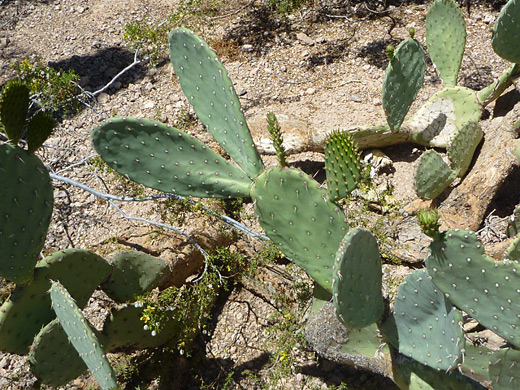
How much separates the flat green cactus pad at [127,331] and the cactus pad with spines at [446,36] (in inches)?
105

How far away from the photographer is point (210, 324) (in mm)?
3131

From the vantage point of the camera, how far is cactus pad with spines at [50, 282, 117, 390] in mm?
1970

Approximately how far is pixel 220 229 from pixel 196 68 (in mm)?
1175

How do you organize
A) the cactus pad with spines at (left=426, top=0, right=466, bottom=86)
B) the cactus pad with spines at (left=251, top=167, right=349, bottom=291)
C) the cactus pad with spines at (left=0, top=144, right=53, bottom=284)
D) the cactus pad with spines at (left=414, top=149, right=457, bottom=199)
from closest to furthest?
the cactus pad with spines at (left=0, top=144, right=53, bottom=284), the cactus pad with spines at (left=251, top=167, right=349, bottom=291), the cactus pad with spines at (left=414, top=149, right=457, bottom=199), the cactus pad with spines at (left=426, top=0, right=466, bottom=86)

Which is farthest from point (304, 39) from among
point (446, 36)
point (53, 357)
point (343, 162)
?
point (53, 357)

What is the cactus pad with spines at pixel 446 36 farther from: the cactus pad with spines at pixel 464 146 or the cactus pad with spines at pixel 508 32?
the cactus pad with spines at pixel 464 146

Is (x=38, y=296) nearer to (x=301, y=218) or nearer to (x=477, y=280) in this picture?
(x=301, y=218)

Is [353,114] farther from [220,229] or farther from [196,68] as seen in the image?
[196,68]

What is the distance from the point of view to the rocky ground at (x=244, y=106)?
2910 mm

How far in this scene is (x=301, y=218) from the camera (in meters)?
2.17

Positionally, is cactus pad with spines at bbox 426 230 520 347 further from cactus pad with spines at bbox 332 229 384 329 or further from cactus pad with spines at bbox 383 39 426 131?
cactus pad with spines at bbox 383 39 426 131

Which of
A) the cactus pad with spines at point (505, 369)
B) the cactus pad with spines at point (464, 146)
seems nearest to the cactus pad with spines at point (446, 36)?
the cactus pad with spines at point (464, 146)

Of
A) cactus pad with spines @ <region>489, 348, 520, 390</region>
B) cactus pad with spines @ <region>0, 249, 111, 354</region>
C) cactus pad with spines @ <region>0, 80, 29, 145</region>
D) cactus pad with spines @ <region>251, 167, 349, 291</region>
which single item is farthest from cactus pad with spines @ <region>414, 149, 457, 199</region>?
cactus pad with spines @ <region>0, 80, 29, 145</region>

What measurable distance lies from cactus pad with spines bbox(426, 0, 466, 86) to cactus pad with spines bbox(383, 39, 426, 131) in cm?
41
